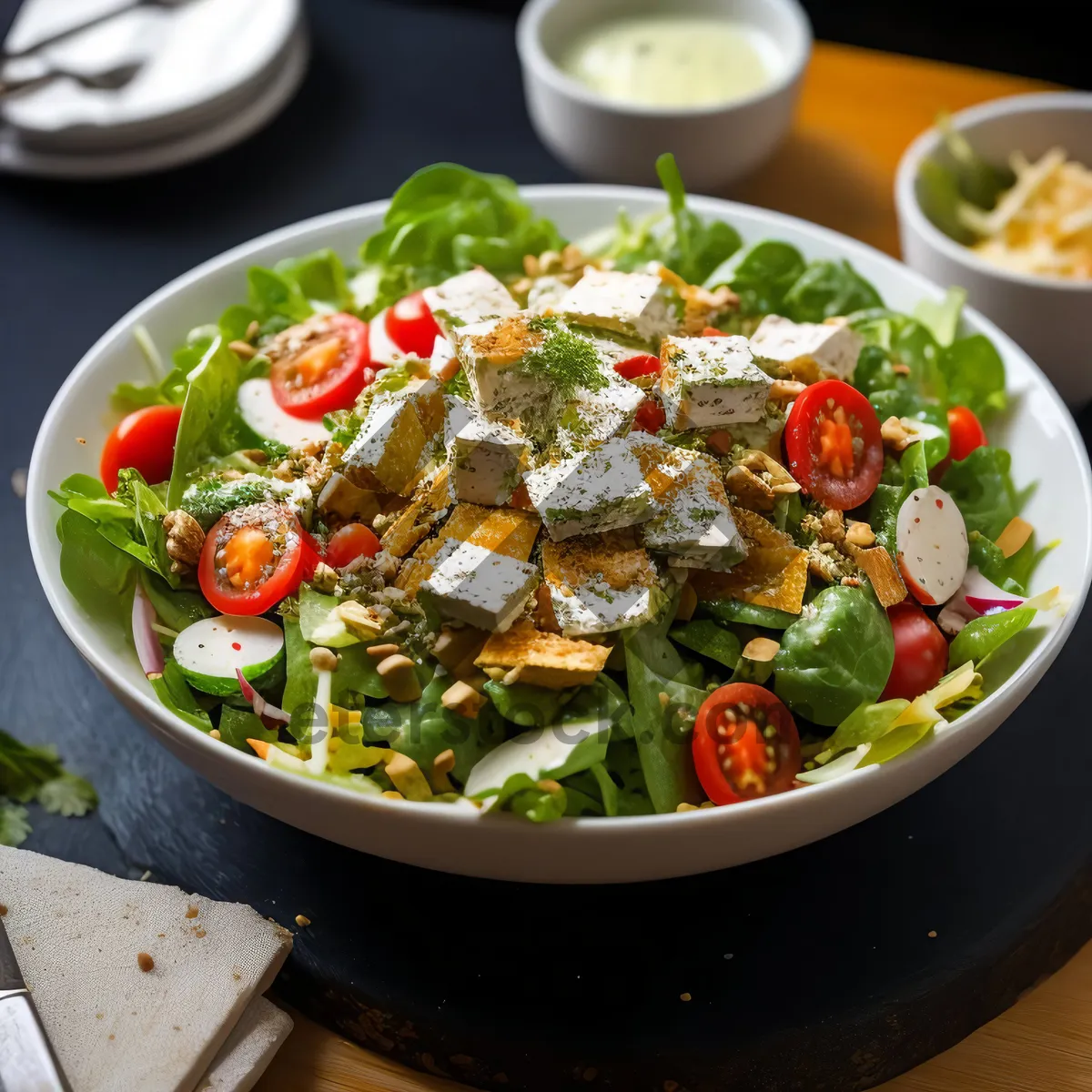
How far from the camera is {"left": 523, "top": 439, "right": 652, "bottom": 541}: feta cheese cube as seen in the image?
78.4 inches

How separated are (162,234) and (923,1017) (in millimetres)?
3070

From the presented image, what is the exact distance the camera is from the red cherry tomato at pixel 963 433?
2494 millimetres

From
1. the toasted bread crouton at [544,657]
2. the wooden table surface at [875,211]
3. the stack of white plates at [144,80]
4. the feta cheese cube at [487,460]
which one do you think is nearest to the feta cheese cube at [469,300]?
the feta cheese cube at [487,460]

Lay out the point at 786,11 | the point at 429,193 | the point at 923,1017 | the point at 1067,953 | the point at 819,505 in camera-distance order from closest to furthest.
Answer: the point at 923,1017 < the point at 1067,953 < the point at 819,505 < the point at 429,193 < the point at 786,11

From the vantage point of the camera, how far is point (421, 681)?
2.03 metres

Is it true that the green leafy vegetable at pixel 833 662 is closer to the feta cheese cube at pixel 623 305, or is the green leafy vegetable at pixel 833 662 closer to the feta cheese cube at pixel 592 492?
the feta cheese cube at pixel 592 492

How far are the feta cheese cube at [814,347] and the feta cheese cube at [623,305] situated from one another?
198mm

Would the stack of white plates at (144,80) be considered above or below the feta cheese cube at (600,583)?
above

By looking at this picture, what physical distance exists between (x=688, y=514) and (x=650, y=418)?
0.29 meters

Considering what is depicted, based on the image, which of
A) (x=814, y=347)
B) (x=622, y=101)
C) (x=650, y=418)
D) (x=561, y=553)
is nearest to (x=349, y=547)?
(x=561, y=553)

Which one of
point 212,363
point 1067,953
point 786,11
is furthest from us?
point 786,11

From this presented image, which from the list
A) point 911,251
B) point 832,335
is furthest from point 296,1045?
point 911,251

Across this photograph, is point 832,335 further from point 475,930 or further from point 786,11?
point 786,11

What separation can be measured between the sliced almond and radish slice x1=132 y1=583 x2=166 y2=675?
5.36 ft
